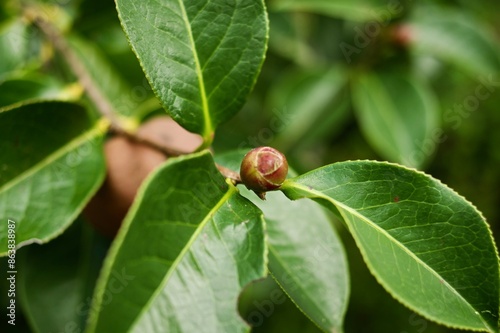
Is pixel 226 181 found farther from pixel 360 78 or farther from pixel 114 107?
pixel 360 78

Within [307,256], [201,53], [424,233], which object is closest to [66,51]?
[201,53]

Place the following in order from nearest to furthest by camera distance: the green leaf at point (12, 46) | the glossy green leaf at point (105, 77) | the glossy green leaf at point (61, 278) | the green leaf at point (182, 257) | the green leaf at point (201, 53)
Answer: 1. the green leaf at point (182, 257)
2. the green leaf at point (201, 53)
3. the glossy green leaf at point (61, 278)
4. the green leaf at point (12, 46)
5. the glossy green leaf at point (105, 77)

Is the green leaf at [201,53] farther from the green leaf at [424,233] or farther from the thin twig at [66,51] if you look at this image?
the thin twig at [66,51]

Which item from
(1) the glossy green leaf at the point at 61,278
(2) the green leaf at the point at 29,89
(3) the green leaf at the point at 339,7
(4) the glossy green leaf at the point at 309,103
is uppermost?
(3) the green leaf at the point at 339,7

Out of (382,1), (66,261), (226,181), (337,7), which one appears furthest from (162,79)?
(382,1)

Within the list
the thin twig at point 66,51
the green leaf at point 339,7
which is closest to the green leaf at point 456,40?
the green leaf at point 339,7
